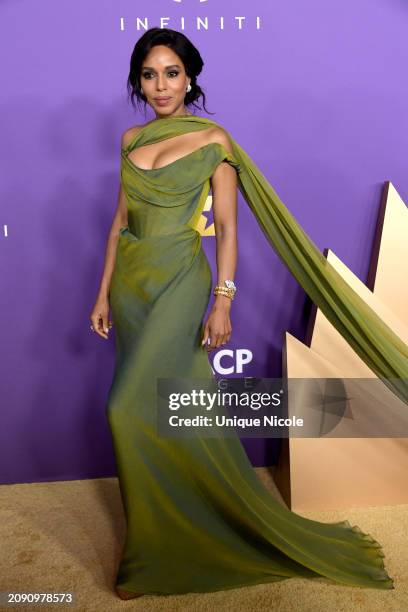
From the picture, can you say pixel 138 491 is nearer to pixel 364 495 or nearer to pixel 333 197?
pixel 364 495

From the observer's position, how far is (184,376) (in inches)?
79.7

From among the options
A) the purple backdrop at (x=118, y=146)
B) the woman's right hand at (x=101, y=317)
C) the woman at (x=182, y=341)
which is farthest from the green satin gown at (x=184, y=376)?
the purple backdrop at (x=118, y=146)

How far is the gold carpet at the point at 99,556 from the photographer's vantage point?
6.46 ft

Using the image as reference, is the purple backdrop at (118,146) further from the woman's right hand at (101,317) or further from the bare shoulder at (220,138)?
the bare shoulder at (220,138)

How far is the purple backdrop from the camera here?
8.55 ft

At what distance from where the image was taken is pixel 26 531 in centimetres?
245

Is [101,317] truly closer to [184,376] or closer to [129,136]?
[184,376]

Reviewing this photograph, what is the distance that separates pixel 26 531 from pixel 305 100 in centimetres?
189

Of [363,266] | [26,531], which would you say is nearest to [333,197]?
[363,266]
